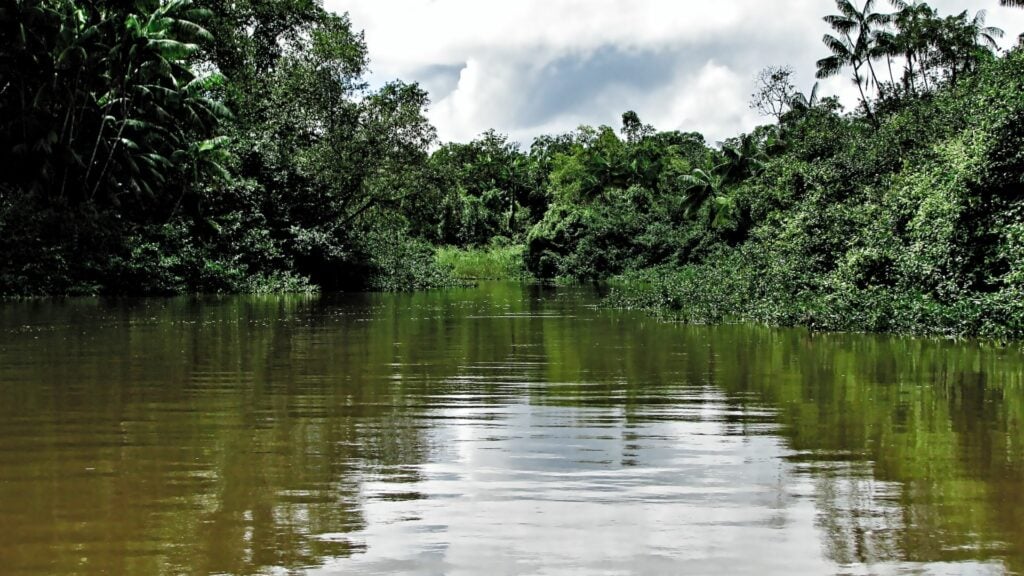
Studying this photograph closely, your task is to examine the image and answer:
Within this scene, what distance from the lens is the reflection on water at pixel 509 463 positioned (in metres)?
4.05

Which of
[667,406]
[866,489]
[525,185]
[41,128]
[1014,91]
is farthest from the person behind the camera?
[525,185]

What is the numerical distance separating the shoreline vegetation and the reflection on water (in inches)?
210

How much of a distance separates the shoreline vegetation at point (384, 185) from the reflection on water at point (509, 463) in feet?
17.5

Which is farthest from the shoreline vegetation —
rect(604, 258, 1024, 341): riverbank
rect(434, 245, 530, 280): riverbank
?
rect(434, 245, 530, 280): riverbank

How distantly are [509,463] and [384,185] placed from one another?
35.4m

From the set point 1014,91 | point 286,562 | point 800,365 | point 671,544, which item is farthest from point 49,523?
point 1014,91

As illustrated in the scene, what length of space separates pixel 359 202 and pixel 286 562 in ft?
130

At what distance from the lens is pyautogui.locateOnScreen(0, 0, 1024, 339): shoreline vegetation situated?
16.9 m

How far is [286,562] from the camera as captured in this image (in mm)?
3902

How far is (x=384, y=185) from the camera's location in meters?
40.4

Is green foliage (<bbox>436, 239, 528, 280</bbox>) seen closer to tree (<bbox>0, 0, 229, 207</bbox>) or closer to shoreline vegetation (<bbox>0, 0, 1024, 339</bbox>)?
shoreline vegetation (<bbox>0, 0, 1024, 339</bbox>)

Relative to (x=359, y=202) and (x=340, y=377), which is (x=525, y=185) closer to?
(x=359, y=202)

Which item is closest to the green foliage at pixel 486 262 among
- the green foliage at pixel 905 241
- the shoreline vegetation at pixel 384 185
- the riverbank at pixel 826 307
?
the shoreline vegetation at pixel 384 185

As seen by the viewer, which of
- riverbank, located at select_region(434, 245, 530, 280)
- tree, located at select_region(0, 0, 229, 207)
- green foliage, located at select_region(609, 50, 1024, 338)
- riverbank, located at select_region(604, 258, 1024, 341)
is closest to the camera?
riverbank, located at select_region(604, 258, 1024, 341)
